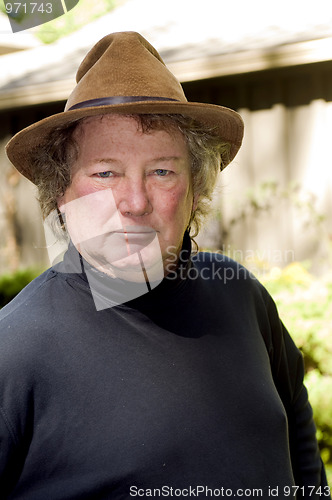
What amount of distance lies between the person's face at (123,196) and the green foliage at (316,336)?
1.89 meters

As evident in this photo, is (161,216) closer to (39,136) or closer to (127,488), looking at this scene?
(39,136)

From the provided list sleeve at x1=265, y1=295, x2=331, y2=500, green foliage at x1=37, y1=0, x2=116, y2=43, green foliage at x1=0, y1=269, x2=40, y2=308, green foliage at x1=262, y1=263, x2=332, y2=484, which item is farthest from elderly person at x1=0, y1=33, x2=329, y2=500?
green foliage at x1=37, y1=0, x2=116, y2=43

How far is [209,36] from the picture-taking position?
555 cm

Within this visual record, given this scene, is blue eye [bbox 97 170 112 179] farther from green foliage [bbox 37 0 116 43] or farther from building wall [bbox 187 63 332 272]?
green foliage [bbox 37 0 116 43]

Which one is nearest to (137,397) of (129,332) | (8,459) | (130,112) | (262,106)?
(129,332)

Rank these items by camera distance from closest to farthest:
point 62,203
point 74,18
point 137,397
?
point 137,397
point 62,203
point 74,18

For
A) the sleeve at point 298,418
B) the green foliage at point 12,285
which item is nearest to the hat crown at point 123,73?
the sleeve at point 298,418

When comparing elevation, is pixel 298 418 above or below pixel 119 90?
below

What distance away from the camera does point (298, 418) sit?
6.23 ft

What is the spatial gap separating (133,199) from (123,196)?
1.1 inches

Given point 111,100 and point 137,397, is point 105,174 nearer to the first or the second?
point 111,100

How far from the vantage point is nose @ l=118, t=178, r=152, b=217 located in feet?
4.69

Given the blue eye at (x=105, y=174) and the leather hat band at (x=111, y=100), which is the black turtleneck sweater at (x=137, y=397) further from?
the leather hat band at (x=111, y=100)

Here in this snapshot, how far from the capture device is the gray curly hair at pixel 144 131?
1.55 m
